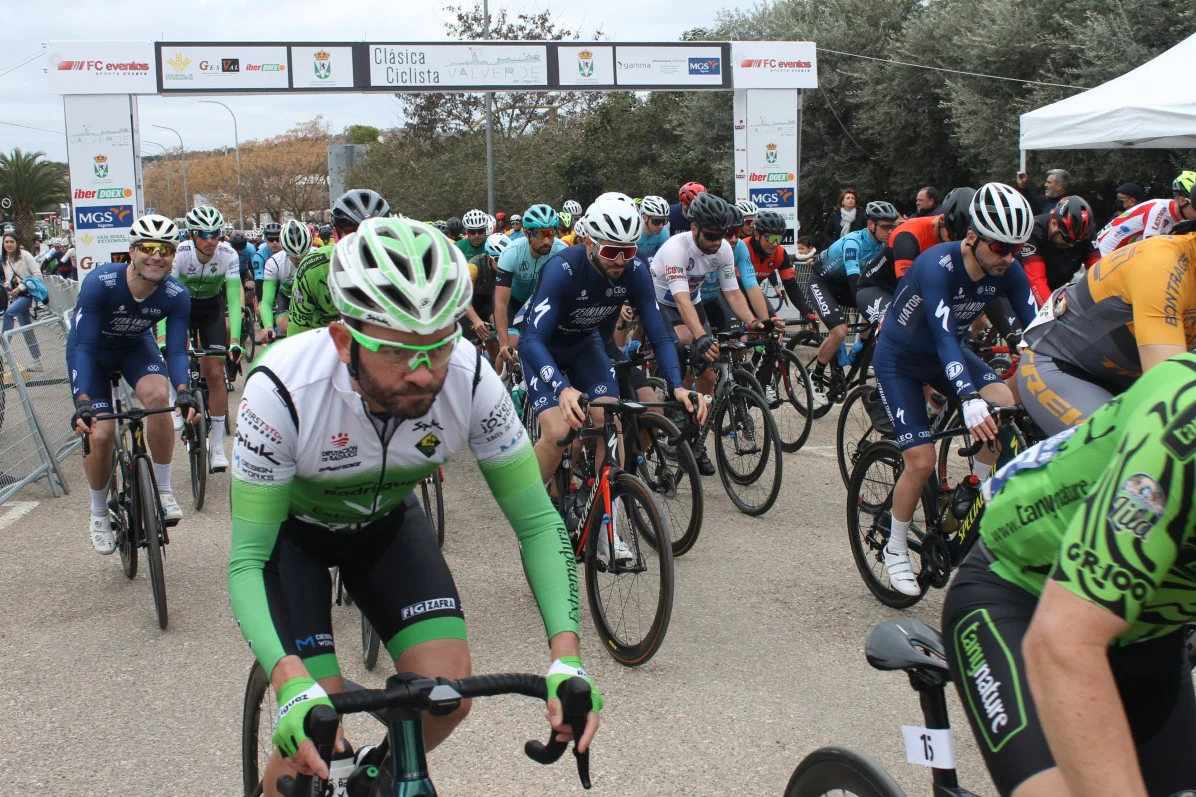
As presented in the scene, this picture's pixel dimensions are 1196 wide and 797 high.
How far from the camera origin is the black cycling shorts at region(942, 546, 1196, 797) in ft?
6.78

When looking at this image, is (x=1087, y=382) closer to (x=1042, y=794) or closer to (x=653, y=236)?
(x=1042, y=794)

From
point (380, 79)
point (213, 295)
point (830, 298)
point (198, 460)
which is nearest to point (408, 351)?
point (198, 460)

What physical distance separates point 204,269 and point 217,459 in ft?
6.12

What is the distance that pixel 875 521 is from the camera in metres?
5.66

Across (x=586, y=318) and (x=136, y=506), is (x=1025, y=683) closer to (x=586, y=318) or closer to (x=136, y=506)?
(x=586, y=318)

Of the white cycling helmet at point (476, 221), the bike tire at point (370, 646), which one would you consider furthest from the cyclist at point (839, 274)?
the bike tire at point (370, 646)

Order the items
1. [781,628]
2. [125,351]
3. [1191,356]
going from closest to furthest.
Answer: [1191,356], [781,628], [125,351]

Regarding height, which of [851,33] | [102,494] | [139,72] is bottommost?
[102,494]

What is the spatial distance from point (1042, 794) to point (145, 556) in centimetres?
640

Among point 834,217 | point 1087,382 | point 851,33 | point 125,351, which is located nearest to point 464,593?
point 125,351

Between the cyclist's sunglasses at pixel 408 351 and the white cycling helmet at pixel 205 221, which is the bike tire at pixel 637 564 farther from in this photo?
the white cycling helmet at pixel 205 221

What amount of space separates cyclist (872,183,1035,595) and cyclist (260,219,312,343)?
4824 mm

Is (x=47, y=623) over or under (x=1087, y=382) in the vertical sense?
under

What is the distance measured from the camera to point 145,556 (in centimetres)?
715
